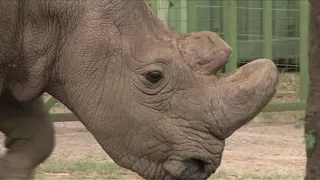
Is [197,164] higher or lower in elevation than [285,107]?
higher

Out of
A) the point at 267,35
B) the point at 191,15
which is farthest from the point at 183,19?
the point at 267,35

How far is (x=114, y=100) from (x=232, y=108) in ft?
1.98

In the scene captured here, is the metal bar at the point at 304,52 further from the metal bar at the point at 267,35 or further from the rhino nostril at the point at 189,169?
the rhino nostril at the point at 189,169

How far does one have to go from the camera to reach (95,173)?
26.7ft

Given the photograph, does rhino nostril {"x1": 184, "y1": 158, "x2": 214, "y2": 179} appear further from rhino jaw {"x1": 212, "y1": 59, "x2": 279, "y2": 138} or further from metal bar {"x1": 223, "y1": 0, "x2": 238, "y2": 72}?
metal bar {"x1": 223, "y1": 0, "x2": 238, "y2": 72}

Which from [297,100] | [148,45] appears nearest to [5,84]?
[148,45]

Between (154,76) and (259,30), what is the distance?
9.06 metres

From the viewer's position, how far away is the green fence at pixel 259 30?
11.7 meters

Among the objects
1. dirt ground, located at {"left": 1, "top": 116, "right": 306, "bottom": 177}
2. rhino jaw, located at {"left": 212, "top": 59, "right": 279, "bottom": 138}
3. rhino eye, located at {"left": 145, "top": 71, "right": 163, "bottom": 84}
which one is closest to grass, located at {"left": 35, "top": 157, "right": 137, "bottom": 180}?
dirt ground, located at {"left": 1, "top": 116, "right": 306, "bottom": 177}

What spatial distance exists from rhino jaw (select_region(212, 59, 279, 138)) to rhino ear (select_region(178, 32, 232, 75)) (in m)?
0.09

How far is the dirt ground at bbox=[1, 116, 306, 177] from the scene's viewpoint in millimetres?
8867

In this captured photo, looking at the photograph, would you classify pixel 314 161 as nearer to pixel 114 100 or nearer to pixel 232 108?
pixel 232 108

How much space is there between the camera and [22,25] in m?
5.08

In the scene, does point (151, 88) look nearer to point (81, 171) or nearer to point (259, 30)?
point (81, 171)
